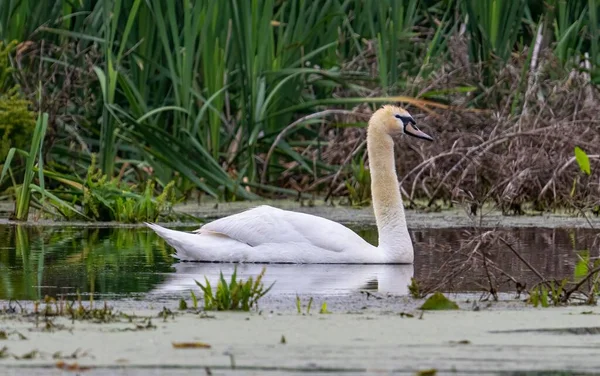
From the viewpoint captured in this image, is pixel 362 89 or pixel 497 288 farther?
pixel 362 89

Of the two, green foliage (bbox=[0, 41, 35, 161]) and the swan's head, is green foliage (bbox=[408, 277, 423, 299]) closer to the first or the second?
the swan's head

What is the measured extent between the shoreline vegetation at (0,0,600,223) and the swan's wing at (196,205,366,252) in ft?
9.51

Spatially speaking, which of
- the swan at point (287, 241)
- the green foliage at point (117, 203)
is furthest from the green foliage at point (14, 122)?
the swan at point (287, 241)

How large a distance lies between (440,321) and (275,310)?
79 cm

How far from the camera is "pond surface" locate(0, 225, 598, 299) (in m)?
7.77

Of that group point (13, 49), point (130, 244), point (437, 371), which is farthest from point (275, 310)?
point (13, 49)

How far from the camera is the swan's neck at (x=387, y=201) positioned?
9.26 metres

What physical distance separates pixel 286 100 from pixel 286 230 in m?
5.00

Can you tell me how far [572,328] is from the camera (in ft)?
20.1

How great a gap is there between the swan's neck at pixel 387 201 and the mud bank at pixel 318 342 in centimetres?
262

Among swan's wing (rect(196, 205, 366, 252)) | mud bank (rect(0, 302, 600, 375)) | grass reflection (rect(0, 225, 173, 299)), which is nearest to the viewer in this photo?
mud bank (rect(0, 302, 600, 375))

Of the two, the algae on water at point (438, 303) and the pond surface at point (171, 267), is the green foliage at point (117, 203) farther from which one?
the algae on water at point (438, 303)

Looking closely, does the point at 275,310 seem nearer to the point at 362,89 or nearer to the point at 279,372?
the point at 279,372

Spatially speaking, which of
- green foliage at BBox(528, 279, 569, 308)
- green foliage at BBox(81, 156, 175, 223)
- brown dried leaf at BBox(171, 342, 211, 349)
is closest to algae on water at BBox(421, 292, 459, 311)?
green foliage at BBox(528, 279, 569, 308)
